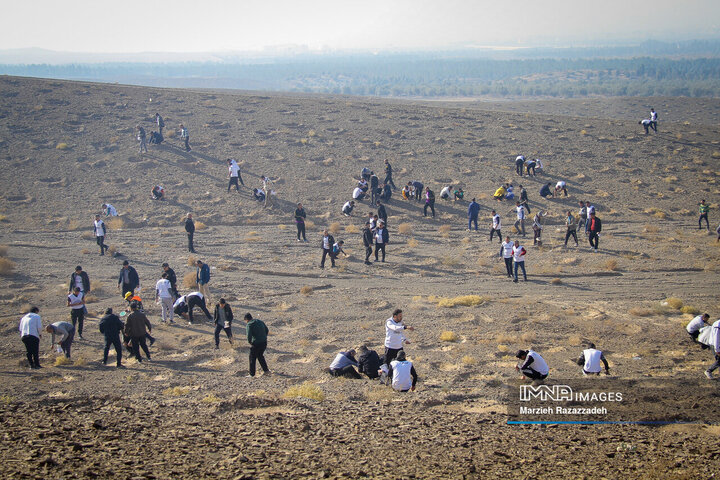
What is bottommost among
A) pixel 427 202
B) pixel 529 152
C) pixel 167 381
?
pixel 167 381

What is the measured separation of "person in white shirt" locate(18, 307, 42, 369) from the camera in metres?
11.9

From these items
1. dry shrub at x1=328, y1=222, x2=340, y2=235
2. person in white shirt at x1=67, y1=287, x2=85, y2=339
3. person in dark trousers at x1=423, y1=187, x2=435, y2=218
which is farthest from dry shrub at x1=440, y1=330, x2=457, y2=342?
person in dark trousers at x1=423, y1=187, x2=435, y2=218

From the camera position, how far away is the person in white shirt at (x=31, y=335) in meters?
11.9

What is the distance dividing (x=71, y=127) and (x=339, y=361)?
37.0m

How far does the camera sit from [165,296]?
15.0 metres

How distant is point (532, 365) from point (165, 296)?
9.81 metres

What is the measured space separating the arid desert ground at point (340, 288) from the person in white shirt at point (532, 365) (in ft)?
2.32

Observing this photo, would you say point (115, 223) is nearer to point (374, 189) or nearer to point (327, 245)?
point (327, 245)

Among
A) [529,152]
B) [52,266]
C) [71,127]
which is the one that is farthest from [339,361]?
[71,127]

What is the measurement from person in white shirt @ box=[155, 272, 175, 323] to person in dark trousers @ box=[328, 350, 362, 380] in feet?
18.9

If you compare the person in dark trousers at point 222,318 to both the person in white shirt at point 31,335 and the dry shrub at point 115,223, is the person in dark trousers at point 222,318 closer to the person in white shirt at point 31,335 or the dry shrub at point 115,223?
the person in white shirt at point 31,335

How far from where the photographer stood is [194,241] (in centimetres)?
2502

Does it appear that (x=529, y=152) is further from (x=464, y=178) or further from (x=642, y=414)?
(x=642, y=414)

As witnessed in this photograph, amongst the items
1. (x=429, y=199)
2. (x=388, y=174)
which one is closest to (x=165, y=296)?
(x=429, y=199)
